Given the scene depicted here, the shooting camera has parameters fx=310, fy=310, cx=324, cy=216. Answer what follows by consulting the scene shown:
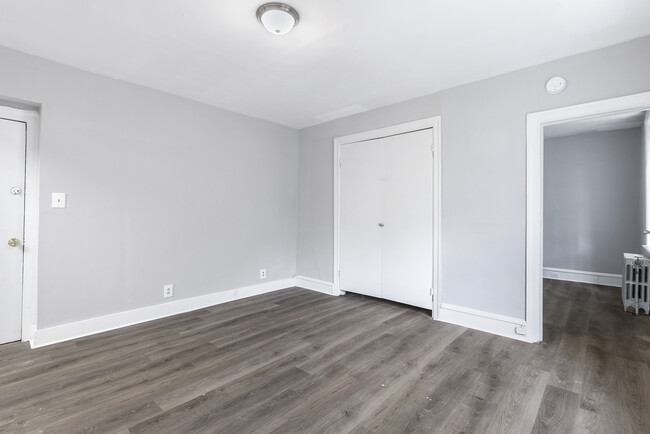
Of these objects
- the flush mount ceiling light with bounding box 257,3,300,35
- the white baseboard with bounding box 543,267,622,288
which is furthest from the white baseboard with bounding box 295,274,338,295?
the white baseboard with bounding box 543,267,622,288

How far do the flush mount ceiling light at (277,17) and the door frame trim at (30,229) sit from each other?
2.30 meters

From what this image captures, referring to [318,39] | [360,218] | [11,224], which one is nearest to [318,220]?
[360,218]

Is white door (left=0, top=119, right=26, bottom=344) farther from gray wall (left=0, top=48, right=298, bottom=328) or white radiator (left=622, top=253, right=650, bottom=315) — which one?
white radiator (left=622, top=253, right=650, bottom=315)

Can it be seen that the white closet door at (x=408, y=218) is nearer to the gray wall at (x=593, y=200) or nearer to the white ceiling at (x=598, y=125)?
the white ceiling at (x=598, y=125)

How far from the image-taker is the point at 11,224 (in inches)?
103

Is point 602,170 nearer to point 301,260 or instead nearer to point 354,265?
point 354,265

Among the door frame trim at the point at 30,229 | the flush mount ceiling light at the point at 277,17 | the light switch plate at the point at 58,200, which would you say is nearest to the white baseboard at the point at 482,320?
the flush mount ceiling light at the point at 277,17

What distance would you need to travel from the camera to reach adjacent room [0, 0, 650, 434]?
6.25 ft

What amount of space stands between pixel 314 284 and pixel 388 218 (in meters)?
1.51

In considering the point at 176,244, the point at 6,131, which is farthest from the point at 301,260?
the point at 6,131

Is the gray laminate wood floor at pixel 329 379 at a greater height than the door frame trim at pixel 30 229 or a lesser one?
lesser

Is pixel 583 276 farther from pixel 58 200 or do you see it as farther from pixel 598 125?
pixel 58 200

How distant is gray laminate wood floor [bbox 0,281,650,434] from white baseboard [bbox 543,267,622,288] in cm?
212

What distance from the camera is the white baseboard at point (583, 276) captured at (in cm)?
483
